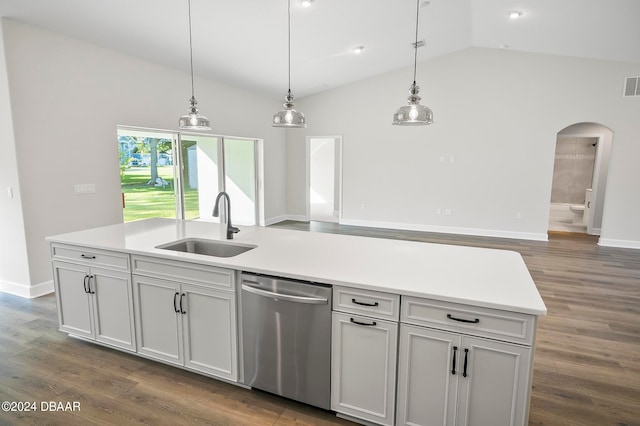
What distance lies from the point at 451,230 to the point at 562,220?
11.9 feet

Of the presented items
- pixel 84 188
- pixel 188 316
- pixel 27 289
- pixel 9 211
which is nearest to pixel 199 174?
pixel 84 188

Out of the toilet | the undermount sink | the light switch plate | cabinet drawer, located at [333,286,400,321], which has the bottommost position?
the toilet

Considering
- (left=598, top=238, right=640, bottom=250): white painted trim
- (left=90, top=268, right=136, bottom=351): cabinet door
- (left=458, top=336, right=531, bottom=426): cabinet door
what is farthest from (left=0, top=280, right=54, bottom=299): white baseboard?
(left=598, top=238, right=640, bottom=250): white painted trim

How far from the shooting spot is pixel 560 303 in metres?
3.71

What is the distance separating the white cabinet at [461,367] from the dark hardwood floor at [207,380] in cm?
55

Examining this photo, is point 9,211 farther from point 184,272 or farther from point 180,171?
point 184,272

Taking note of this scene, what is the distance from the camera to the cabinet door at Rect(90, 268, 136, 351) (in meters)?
2.50

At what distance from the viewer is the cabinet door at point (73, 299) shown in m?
2.67

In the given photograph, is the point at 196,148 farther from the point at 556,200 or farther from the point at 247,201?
the point at 556,200

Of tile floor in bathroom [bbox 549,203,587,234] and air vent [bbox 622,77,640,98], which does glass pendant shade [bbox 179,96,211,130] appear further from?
tile floor in bathroom [bbox 549,203,587,234]

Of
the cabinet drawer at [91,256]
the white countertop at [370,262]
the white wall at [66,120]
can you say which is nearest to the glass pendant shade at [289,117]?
the white countertop at [370,262]

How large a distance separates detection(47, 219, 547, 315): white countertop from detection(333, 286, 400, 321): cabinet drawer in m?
0.05

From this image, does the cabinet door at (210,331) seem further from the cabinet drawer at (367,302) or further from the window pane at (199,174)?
the window pane at (199,174)

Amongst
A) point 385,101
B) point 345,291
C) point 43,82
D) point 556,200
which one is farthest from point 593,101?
point 43,82
